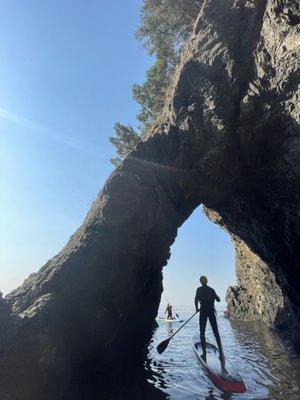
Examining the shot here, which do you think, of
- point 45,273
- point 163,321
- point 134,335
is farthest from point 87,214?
point 163,321

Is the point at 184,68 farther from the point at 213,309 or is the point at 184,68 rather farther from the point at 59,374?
the point at 59,374

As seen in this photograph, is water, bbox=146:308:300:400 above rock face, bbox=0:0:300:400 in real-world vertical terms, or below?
below

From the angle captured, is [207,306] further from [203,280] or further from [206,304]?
[203,280]

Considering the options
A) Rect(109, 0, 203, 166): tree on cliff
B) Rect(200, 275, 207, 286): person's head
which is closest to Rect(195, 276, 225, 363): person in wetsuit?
Rect(200, 275, 207, 286): person's head

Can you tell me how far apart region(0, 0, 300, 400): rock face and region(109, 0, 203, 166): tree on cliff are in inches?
282

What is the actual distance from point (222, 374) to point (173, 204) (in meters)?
8.36

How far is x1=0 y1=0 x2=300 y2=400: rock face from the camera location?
13.4 metres

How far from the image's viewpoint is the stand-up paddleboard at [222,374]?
11.4 m

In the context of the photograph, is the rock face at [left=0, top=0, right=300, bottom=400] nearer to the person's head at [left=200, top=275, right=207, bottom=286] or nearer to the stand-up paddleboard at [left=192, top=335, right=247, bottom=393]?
the stand-up paddleboard at [left=192, top=335, right=247, bottom=393]

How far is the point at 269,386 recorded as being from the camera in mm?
11672

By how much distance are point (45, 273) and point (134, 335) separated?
5.82m

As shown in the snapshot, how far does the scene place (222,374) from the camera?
12.6 meters

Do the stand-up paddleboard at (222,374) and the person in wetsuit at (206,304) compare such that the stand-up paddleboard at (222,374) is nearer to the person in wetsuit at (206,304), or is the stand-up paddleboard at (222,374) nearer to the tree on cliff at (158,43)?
the person in wetsuit at (206,304)

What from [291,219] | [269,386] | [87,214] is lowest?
[269,386]
